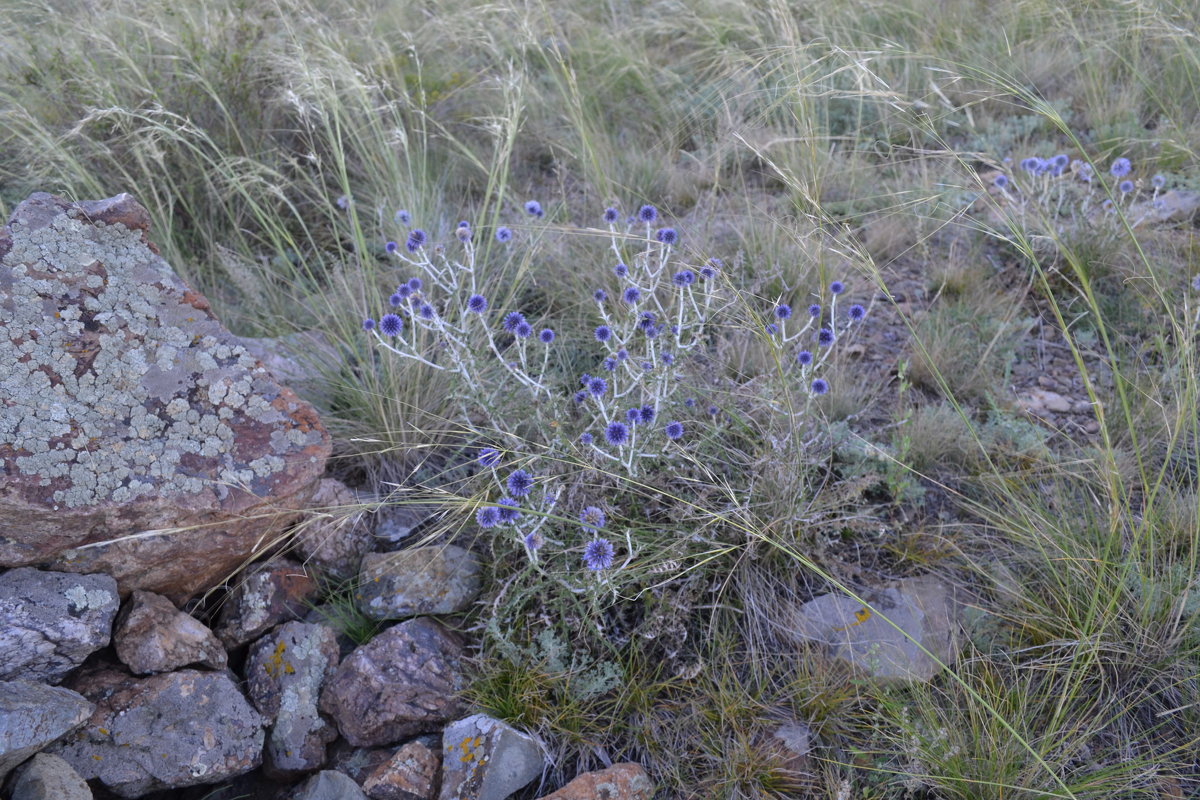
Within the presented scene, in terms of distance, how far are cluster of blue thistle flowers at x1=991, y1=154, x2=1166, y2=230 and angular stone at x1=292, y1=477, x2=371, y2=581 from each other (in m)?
2.83

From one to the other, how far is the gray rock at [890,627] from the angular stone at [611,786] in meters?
0.62

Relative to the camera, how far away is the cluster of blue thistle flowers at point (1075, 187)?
3525mm

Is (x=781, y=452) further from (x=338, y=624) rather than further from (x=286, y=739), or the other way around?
(x=286, y=739)

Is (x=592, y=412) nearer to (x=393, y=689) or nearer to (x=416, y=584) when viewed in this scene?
(x=416, y=584)

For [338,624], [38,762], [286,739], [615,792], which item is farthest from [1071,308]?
[38,762]

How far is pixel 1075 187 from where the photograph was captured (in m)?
3.77

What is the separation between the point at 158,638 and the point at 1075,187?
3940 mm

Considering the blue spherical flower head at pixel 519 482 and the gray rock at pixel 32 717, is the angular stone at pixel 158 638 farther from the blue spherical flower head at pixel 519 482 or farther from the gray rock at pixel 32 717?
the blue spherical flower head at pixel 519 482

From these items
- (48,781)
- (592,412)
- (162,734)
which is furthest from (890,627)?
(48,781)

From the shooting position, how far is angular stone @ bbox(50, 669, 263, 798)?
2.12m

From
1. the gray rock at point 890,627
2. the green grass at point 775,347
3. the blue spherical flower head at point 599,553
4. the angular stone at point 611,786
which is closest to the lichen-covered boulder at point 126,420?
the green grass at point 775,347

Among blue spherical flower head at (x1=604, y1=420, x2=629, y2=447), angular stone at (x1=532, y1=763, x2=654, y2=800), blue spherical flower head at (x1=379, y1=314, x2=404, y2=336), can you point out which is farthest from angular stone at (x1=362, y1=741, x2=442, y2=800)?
blue spherical flower head at (x1=379, y1=314, x2=404, y2=336)

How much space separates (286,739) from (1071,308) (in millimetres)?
3295

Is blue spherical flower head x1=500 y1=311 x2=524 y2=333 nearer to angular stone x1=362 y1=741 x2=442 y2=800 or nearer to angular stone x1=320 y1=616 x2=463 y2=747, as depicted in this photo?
angular stone x1=320 y1=616 x2=463 y2=747
